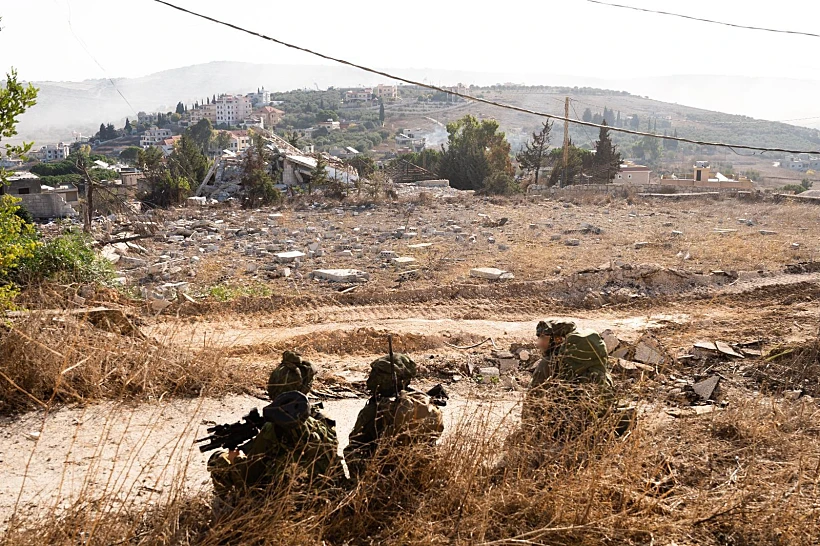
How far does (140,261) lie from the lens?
12.5m

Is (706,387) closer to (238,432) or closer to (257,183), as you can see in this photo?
(238,432)

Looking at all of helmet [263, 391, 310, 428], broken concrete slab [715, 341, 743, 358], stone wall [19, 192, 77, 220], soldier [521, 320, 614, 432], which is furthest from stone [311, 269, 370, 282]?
stone wall [19, 192, 77, 220]

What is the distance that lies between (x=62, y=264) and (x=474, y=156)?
25828 mm

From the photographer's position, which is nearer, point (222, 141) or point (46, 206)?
point (46, 206)

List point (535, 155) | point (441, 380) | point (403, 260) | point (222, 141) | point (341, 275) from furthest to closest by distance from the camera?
point (222, 141) → point (535, 155) → point (403, 260) → point (341, 275) → point (441, 380)

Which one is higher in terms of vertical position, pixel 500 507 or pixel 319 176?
pixel 319 176

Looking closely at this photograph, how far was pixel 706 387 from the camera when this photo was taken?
254 inches

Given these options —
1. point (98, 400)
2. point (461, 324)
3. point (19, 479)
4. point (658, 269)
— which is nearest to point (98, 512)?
point (19, 479)

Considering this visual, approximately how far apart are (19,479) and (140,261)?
29.2 ft

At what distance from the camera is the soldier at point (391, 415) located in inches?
148

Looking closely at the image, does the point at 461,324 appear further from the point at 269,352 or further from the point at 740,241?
the point at 740,241

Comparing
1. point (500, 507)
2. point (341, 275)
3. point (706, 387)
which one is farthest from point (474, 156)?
point (500, 507)

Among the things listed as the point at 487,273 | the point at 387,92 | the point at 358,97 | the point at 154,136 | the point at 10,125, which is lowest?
the point at 487,273

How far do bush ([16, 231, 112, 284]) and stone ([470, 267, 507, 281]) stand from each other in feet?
19.1
